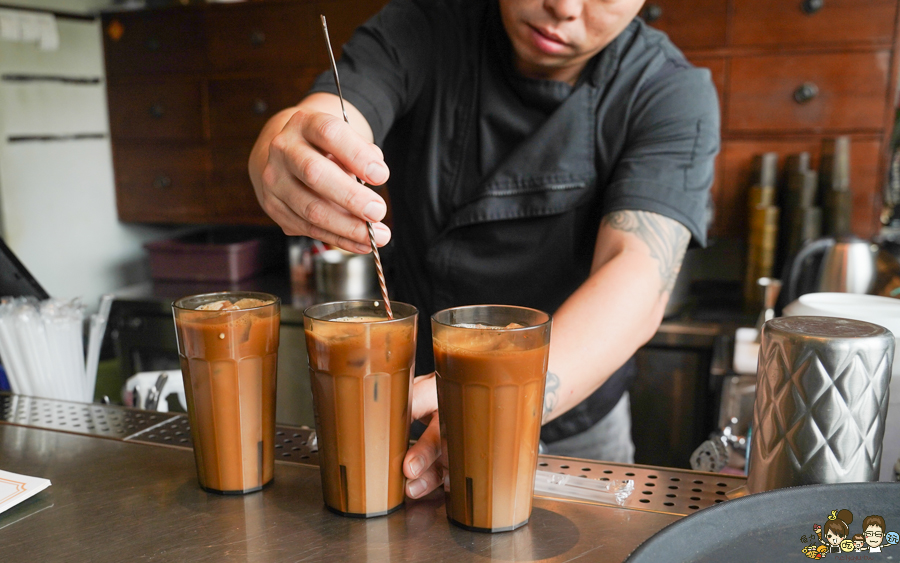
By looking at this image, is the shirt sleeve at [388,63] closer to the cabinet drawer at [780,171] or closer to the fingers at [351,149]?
the fingers at [351,149]

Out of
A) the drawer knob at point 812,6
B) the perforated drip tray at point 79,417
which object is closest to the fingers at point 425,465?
the perforated drip tray at point 79,417

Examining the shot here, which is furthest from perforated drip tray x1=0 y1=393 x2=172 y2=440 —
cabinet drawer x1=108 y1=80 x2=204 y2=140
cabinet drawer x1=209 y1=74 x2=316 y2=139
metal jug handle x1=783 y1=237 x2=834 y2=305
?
cabinet drawer x1=108 y1=80 x2=204 y2=140

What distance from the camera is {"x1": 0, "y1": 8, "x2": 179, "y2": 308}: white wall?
3.21m

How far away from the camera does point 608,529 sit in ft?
2.61

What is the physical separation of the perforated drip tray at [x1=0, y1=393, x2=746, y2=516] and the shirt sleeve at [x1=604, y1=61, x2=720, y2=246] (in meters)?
0.51

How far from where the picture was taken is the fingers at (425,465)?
0.82m

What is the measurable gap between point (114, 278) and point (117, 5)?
4.28 feet

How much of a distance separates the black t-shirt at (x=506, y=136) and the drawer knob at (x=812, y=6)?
1.27 metres

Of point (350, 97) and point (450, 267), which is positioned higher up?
point (350, 97)

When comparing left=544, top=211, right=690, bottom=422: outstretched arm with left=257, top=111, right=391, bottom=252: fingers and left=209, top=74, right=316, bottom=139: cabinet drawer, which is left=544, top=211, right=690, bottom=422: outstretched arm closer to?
left=257, top=111, right=391, bottom=252: fingers

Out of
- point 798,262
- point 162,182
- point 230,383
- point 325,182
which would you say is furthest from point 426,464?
point 162,182

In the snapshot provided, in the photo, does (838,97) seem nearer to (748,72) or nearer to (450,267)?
(748,72)

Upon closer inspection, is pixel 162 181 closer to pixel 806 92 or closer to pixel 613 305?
pixel 806 92

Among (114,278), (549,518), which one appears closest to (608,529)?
(549,518)
